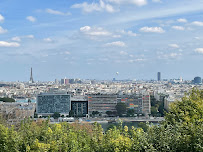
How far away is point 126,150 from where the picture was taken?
19.0 feet

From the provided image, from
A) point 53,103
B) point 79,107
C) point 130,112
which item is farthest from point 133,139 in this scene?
point 53,103

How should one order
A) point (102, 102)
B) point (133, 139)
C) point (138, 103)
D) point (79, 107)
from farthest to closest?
point (138, 103)
point (79, 107)
point (102, 102)
point (133, 139)

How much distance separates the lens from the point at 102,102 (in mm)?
39812

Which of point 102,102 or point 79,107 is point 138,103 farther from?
point 79,107

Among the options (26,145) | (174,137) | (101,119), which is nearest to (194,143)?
(174,137)

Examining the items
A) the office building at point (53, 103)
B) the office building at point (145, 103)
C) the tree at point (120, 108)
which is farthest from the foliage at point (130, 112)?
the office building at point (53, 103)

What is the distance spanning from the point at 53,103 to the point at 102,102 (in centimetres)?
577

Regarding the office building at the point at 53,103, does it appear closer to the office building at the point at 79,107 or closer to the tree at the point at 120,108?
the office building at the point at 79,107

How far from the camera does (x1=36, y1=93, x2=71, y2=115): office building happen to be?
40.1m

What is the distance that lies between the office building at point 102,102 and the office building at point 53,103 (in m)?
2.74

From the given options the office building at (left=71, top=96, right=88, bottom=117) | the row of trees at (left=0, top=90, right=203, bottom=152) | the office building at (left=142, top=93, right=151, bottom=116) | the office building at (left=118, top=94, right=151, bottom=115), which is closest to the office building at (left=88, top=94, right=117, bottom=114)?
the office building at (left=71, top=96, right=88, bottom=117)

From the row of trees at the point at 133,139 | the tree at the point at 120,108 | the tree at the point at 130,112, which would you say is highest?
the row of trees at the point at 133,139

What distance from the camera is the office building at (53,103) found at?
132 ft

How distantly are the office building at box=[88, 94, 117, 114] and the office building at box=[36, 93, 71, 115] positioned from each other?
274 cm
